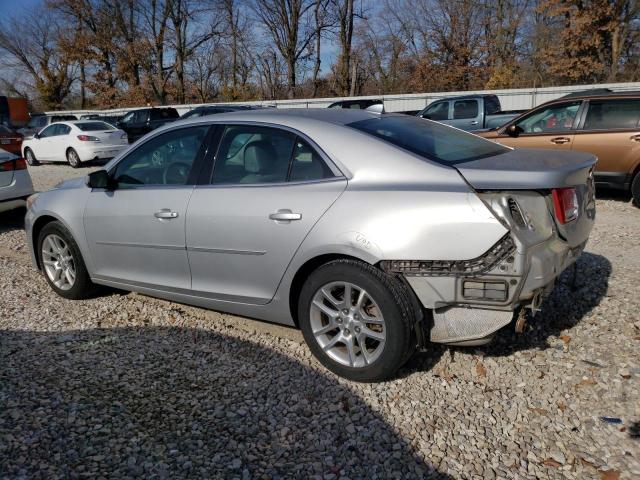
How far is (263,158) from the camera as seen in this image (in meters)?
3.49

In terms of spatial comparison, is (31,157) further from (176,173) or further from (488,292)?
(488,292)

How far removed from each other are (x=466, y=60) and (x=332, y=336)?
31.3 m

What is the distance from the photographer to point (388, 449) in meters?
2.56

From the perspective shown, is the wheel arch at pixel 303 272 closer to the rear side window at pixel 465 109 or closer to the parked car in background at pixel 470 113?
the parked car in background at pixel 470 113

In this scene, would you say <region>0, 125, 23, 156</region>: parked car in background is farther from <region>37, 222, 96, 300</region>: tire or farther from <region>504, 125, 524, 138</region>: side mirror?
<region>504, 125, 524, 138</region>: side mirror

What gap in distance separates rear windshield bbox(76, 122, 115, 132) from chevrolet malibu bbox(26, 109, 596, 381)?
13546 mm

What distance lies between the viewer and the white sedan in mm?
15859

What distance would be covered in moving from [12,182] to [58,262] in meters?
3.43

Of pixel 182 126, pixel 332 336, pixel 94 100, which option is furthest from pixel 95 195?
pixel 94 100

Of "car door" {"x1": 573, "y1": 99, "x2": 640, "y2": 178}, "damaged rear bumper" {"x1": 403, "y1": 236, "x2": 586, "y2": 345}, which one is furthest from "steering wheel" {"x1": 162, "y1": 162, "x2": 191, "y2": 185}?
"car door" {"x1": 573, "y1": 99, "x2": 640, "y2": 178}

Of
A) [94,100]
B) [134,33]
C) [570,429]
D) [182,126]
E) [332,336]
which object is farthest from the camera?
[94,100]

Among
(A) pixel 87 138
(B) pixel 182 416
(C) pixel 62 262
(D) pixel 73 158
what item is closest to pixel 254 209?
(B) pixel 182 416

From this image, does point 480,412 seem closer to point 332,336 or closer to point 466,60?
point 332,336

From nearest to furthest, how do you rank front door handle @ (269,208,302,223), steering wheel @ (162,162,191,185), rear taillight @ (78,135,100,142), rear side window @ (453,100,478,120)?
front door handle @ (269,208,302,223), steering wheel @ (162,162,191,185), rear side window @ (453,100,478,120), rear taillight @ (78,135,100,142)
